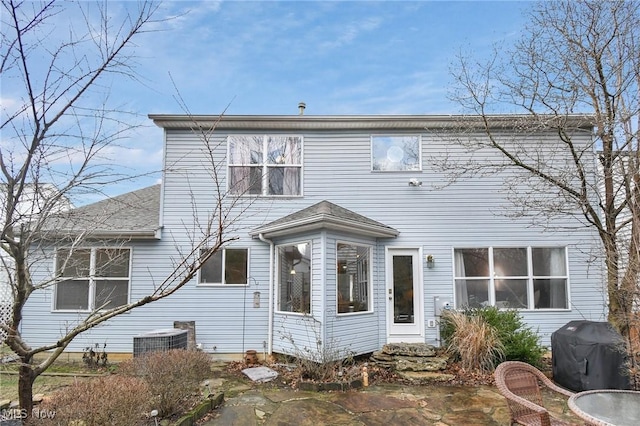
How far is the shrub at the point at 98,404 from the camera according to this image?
308 cm

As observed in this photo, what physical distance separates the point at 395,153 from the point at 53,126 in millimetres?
7505

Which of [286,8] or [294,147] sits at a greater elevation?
[286,8]

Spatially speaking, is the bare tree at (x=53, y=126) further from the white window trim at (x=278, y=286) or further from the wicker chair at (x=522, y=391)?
the white window trim at (x=278, y=286)

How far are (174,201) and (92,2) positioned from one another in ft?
20.2

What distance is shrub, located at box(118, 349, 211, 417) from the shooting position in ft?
14.5

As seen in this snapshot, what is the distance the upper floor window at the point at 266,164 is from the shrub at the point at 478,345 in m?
4.65

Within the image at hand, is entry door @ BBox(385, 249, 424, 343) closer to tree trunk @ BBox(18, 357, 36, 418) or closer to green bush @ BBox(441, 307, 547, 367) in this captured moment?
green bush @ BBox(441, 307, 547, 367)

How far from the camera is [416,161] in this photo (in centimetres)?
927

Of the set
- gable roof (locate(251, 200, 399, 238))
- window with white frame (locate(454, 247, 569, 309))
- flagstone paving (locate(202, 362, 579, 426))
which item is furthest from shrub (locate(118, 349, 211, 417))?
window with white frame (locate(454, 247, 569, 309))

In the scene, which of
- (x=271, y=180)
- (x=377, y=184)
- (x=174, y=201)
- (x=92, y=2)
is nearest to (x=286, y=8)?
(x=271, y=180)

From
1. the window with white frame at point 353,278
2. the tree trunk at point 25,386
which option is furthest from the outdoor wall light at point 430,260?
the tree trunk at point 25,386

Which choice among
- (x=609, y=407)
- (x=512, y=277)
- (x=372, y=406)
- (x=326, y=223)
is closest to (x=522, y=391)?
(x=609, y=407)

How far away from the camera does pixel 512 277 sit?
349 inches

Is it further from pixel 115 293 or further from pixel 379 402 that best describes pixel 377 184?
pixel 115 293
